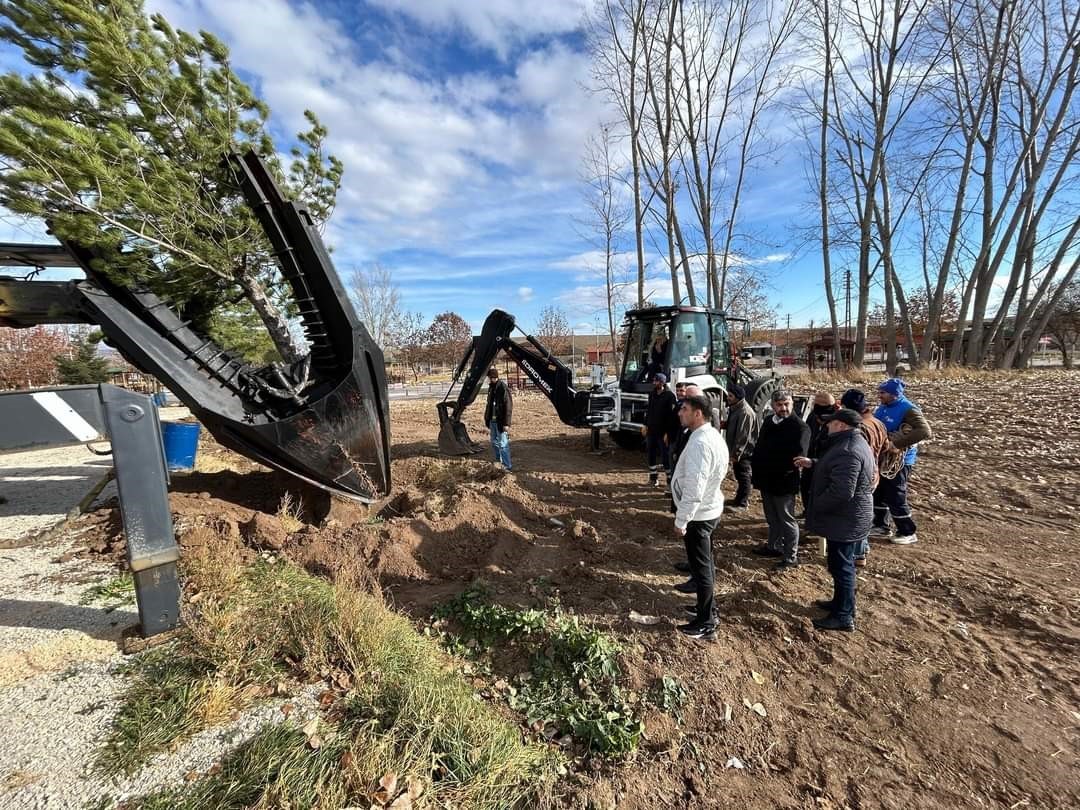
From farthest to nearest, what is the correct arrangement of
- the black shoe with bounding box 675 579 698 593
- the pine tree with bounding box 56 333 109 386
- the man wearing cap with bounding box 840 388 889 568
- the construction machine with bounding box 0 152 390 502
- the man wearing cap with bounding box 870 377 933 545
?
the pine tree with bounding box 56 333 109 386, the man wearing cap with bounding box 870 377 933 545, the man wearing cap with bounding box 840 388 889 568, the construction machine with bounding box 0 152 390 502, the black shoe with bounding box 675 579 698 593

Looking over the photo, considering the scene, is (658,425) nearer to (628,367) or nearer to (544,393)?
(628,367)

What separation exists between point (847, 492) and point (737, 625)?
50.0 inches

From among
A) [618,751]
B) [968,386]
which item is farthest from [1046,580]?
[968,386]

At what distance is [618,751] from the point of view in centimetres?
242

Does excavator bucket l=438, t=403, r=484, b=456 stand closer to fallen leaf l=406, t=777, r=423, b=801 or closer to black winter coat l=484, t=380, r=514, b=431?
black winter coat l=484, t=380, r=514, b=431

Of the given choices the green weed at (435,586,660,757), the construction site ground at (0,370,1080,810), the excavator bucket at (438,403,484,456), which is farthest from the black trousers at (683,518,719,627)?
the excavator bucket at (438,403,484,456)

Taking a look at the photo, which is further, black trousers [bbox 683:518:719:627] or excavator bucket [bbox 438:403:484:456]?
excavator bucket [bbox 438:403:484:456]

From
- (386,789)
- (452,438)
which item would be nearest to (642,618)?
(386,789)

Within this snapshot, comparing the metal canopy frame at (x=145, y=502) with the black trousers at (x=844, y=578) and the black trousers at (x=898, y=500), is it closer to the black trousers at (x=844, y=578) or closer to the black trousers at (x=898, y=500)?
the black trousers at (x=844, y=578)

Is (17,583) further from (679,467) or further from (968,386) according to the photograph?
(968,386)

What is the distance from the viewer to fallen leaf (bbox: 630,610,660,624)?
355 cm

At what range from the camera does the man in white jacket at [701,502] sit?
331 cm

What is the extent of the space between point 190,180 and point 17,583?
376 cm

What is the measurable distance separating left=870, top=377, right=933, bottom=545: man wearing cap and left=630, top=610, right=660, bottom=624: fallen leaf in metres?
2.85
